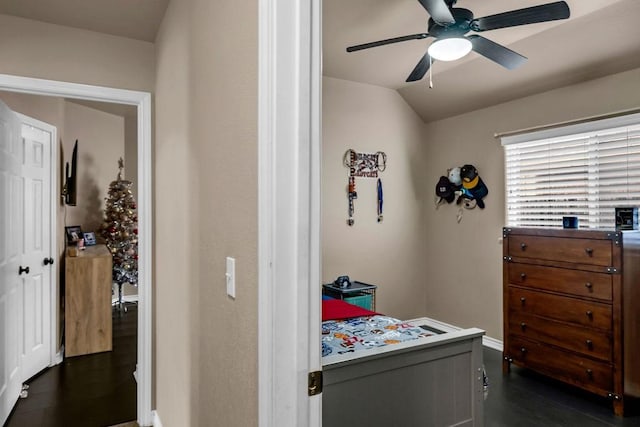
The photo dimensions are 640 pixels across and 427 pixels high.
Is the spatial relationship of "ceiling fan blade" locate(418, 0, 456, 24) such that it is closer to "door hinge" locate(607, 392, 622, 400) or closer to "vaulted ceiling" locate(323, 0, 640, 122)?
"vaulted ceiling" locate(323, 0, 640, 122)

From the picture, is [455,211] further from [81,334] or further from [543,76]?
[81,334]

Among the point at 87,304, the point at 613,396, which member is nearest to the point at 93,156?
the point at 87,304

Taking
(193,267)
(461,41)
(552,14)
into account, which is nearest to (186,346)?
(193,267)

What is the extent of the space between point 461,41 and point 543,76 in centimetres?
162

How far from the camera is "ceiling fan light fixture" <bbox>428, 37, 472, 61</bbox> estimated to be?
2262 millimetres

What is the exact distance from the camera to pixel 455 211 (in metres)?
4.50

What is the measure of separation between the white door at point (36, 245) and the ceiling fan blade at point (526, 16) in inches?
130

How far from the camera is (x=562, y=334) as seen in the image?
120 inches

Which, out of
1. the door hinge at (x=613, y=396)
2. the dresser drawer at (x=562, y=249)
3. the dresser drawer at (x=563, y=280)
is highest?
the dresser drawer at (x=562, y=249)

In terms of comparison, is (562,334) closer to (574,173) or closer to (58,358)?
(574,173)

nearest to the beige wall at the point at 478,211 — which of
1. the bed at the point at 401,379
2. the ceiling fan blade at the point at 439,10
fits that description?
the ceiling fan blade at the point at 439,10

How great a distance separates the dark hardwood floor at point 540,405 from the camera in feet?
8.68

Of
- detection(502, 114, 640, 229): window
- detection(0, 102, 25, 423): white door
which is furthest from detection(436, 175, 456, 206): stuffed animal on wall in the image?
detection(0, 102, 25, 423): white door

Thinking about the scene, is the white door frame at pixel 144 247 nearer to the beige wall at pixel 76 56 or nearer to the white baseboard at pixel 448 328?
the beige wall at pixel 76 56
